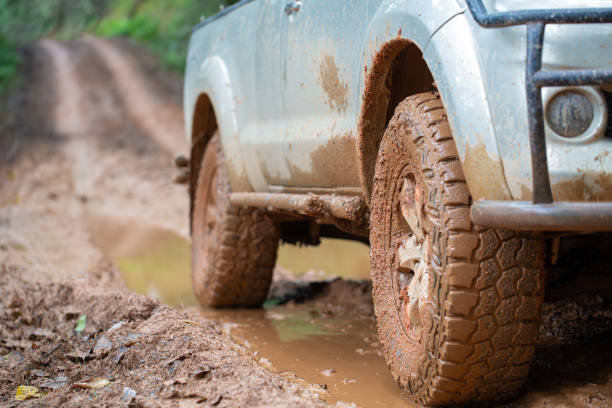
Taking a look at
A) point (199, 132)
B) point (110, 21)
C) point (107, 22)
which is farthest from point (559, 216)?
point (107, 22)

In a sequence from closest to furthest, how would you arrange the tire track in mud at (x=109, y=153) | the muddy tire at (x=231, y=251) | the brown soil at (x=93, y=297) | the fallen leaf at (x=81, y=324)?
1. the brown soil at (x=93, y=297)
2. the fallen leaf at (x=81, y=324)
3. the muddy tire at (x=231, y=251)
4. the tire track in mud at (x=109, y=153)

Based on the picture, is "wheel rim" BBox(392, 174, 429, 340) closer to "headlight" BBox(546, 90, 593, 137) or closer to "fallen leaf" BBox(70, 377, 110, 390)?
"headlight" BBox(546, 90, 593, 137)

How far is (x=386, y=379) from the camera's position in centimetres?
307

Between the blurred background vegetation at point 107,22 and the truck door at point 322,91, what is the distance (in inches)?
281

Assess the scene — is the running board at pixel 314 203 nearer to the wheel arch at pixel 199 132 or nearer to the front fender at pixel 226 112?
the front fender at pixel 226 112

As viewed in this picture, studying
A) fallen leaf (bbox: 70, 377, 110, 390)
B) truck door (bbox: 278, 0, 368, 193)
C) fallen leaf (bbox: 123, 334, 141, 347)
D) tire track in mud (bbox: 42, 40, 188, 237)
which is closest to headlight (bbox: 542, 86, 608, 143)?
truck door (bbox: 278, 0, 368, 193)

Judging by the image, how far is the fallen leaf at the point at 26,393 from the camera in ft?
9.50

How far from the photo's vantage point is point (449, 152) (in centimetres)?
238

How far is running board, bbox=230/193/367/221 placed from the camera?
3.14m

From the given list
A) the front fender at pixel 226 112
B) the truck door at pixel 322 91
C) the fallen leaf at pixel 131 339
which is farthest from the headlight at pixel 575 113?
the front fender at pixel 226 112

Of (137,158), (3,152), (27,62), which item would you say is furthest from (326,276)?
(27,62)

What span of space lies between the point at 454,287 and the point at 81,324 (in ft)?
7.57

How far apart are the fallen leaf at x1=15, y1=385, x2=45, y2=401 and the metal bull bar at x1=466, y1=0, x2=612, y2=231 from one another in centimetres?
190

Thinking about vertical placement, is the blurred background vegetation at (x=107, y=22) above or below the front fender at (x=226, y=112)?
above
